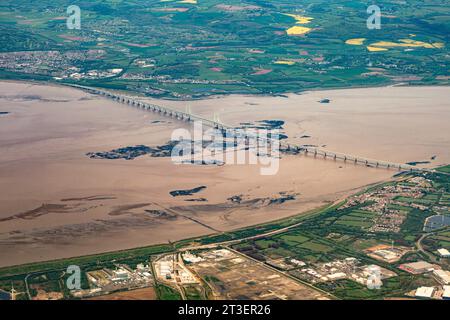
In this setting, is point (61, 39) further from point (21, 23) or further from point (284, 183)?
point (284, 183)

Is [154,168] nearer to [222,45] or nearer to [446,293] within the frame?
[446,293]

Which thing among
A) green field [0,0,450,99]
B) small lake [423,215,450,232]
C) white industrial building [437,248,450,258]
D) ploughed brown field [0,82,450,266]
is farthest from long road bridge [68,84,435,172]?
white industrial building [437,248,450,258]

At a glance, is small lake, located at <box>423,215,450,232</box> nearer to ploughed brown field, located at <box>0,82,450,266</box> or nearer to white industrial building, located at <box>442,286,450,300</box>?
ploughed brown field, located at <box>0,82,450,266</box>

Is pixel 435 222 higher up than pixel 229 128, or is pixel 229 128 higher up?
pixel 229 128

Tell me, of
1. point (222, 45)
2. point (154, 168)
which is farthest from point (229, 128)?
point (222, 45)

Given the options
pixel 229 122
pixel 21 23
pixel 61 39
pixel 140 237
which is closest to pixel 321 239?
pixel 140 237

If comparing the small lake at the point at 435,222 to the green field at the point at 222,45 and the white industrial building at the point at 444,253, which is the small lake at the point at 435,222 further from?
the green field at the point at 222,45

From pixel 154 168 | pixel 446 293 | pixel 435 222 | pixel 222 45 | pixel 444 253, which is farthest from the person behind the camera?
pixel 222 45
